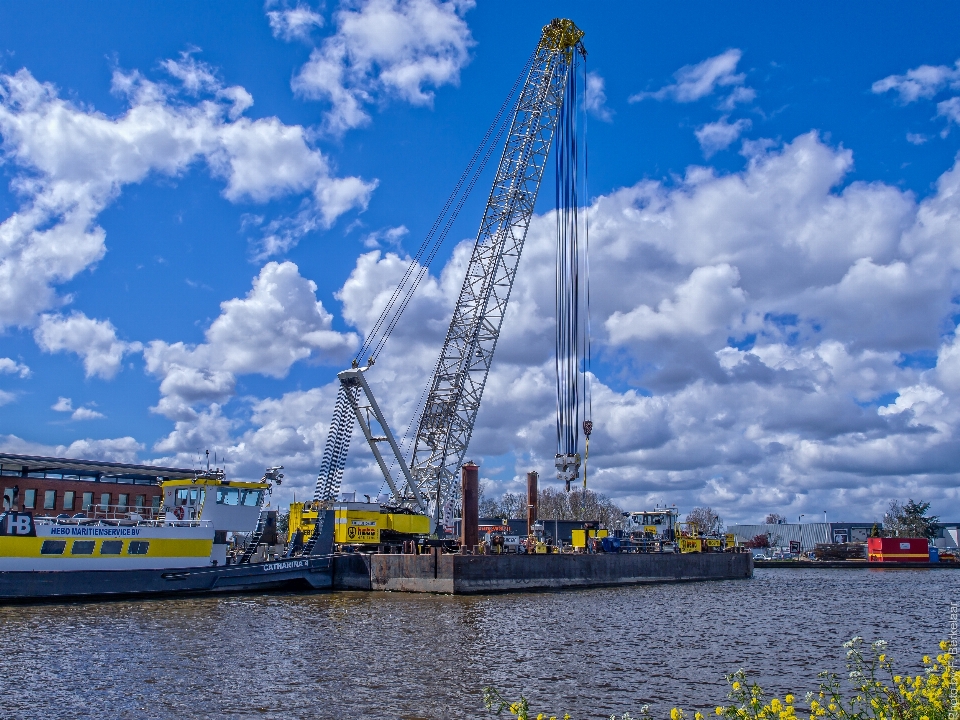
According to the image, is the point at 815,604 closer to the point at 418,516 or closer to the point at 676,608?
the point at 676,608

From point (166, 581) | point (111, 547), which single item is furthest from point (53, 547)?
point (166, 581)

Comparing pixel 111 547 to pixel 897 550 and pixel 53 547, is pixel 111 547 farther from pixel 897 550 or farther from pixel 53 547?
pixel 897 550

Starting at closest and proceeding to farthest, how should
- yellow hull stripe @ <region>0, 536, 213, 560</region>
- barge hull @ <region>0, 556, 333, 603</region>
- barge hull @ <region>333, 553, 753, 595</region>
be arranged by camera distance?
barge hull @ <region>0, 556, 333, 603</region>
yellow hull stripe @ <region>0, 536, 213, 560</region>
barge hull @ <region>333, 553, 753, 595</region>

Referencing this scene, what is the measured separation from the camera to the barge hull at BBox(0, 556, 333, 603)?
117 feet

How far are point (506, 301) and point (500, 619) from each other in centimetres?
3123

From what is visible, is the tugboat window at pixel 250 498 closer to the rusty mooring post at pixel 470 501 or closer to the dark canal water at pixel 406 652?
the dark canal water at pixel 406 652

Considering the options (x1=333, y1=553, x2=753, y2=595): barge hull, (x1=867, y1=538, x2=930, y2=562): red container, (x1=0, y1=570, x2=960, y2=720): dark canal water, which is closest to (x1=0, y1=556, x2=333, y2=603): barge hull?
(x1=0, y1=570, x2=960, y2=720): dark canal water

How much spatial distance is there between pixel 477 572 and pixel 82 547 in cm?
1895

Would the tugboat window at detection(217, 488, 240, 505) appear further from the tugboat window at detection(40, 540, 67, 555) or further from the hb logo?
the hb logo

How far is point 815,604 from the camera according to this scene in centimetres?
4272

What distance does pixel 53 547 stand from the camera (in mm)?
37312

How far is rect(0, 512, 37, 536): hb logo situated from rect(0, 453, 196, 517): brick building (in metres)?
27.3

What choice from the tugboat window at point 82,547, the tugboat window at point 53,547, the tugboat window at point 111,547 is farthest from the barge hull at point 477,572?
the tugboat window at point 53,547

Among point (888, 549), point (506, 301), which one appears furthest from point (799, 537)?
point (506, 301)
